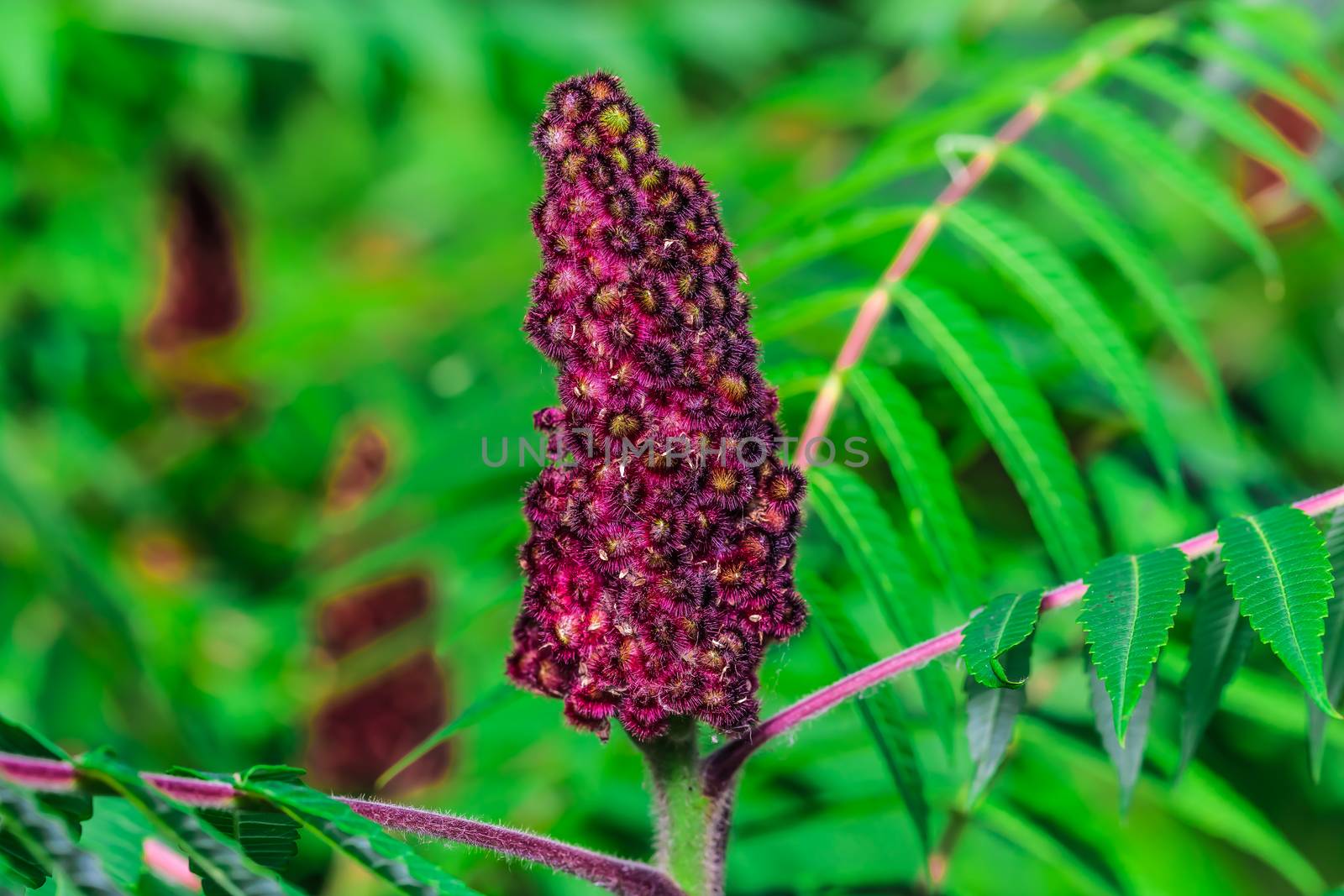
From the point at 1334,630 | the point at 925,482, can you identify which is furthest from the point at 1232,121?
the point at 1334,630

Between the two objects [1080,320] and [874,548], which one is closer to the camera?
[874,548]

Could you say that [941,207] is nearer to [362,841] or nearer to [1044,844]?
[1044,844]

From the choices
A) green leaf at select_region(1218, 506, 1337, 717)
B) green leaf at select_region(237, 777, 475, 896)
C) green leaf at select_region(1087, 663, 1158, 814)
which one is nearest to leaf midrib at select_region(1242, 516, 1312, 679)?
green leaf at select_region(1218, 506, 1337, 717)

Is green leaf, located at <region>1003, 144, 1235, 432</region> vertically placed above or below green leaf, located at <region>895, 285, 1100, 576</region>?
above

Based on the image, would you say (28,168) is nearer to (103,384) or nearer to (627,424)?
(103,384)

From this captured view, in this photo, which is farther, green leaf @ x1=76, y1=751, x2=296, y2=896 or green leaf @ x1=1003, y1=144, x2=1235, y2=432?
green leaf @ x1=1003, y1=144, x2=1235, y2=432

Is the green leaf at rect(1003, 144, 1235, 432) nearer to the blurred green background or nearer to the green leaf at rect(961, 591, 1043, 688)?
the blurred green background

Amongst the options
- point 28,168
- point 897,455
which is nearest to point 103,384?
point 28,168
